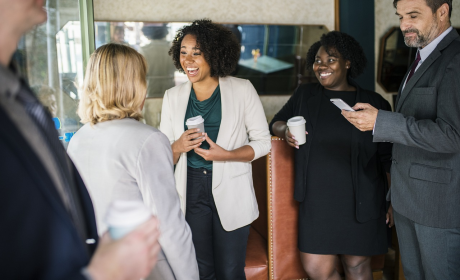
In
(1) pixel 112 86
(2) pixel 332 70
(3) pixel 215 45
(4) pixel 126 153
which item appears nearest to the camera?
(4) pixel 126 153

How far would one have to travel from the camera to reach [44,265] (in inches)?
26.2

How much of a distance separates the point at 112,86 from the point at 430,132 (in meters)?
1.30

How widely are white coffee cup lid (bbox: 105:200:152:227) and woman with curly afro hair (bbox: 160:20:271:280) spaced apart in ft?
4.05

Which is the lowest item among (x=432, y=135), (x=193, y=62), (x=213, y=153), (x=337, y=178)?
(x=337, y=178)

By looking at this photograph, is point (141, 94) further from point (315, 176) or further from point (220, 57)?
point (315, 176)

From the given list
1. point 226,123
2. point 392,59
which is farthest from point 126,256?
point 392,59

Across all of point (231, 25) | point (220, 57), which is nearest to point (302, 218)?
point (220, 57)

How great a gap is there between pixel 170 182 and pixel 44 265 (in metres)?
0.67

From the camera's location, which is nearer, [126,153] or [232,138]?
[126,153]

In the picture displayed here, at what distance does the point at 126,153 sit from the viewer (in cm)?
124

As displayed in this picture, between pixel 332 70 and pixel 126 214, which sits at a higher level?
pixel 332 70

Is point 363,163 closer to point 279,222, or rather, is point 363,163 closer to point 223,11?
point 279,222

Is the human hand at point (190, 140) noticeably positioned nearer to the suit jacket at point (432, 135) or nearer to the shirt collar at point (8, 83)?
the suit jacket at point (432, 135)

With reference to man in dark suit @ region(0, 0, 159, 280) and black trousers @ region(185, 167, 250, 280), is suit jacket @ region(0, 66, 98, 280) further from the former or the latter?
black trousers @ region(185, 167, 250, 280)
